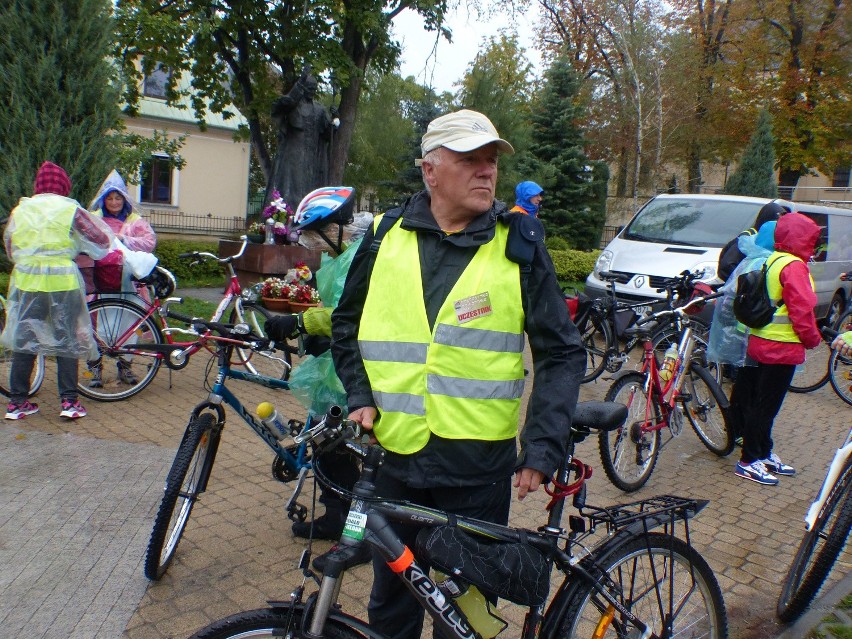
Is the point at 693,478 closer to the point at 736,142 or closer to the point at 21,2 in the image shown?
the point at 21,2

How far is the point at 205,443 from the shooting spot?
370 cm

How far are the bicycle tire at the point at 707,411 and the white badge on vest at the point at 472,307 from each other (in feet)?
13.4

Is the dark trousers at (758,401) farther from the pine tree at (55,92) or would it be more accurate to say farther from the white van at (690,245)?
the pine tree at (55,92)

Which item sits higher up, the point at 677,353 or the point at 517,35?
the point at 517,35

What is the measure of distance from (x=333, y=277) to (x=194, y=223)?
30.5 meters

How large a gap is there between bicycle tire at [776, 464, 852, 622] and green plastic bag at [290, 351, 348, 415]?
2.34 meters

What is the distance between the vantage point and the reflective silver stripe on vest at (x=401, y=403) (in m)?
2.40

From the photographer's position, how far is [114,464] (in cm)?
522

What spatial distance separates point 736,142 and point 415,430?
33.4m

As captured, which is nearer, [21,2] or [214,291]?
[21,2]

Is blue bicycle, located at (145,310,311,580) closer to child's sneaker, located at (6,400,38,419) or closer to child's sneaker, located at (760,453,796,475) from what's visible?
child's sneaker, located at (6,400,38,419)

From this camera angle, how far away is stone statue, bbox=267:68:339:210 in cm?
1354

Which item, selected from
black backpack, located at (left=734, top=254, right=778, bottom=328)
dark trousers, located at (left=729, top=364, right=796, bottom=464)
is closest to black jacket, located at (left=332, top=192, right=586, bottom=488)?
black backpack, located at (left=734, top=254, right=778, bottom=328)

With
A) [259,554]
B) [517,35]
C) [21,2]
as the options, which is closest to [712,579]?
[259,554]
